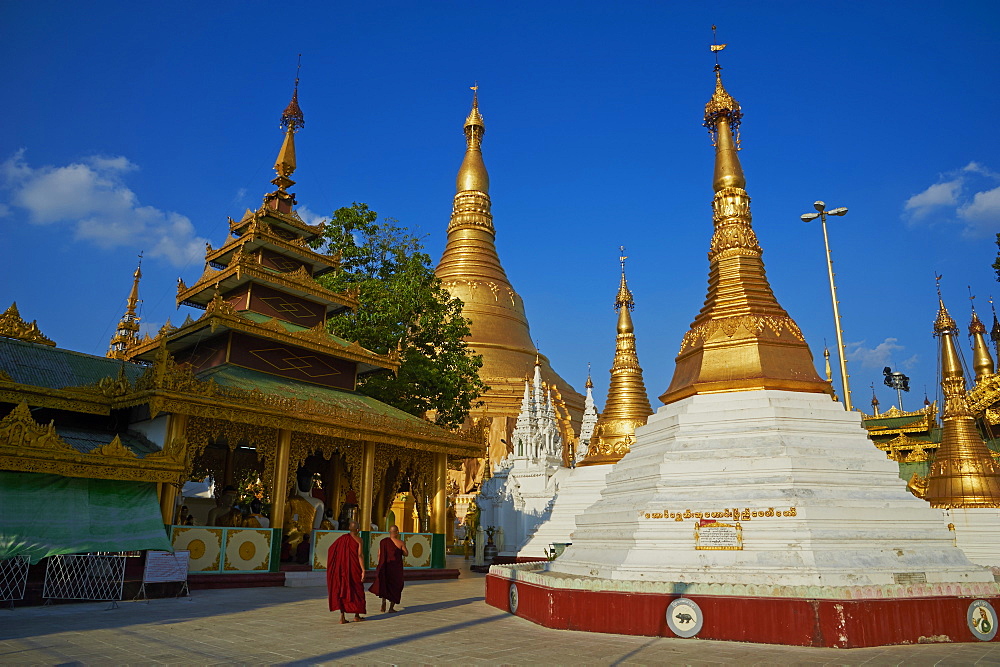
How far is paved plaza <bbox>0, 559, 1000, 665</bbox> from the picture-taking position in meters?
6.00

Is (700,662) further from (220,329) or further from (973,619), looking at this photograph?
(220,329)

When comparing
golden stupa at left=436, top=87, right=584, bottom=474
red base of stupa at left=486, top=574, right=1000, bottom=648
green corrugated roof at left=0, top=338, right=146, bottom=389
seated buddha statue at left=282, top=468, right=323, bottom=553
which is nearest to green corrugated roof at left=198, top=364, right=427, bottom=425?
green corrugated roof at left=0, top=338, right=146, bottom=389

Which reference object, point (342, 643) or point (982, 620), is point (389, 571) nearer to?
point (342, 643)

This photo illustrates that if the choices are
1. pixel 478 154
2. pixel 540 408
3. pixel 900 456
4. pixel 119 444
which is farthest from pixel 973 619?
pixel 478 154

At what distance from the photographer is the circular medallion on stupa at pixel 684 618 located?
23.2 feet

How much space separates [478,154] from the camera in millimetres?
48250

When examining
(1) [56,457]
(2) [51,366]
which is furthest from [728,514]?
(2) [51,366]

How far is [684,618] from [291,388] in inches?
412

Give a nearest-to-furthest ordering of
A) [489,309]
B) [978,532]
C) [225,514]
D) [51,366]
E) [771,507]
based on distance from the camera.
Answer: [771,507]
[51,366]
[225,514]
[978,532]
[489,309]

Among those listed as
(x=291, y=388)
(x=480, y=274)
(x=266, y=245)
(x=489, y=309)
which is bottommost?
(x=291, y=388)

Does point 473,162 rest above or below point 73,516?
above

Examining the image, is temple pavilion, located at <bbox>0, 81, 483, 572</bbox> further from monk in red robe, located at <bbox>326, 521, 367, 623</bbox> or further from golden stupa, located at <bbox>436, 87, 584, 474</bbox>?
golden stupa, located at <bbox>436, 87, 584, 474</bbox>

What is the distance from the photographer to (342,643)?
22.7 ft

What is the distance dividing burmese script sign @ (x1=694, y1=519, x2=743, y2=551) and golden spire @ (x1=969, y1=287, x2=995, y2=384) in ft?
91.9
